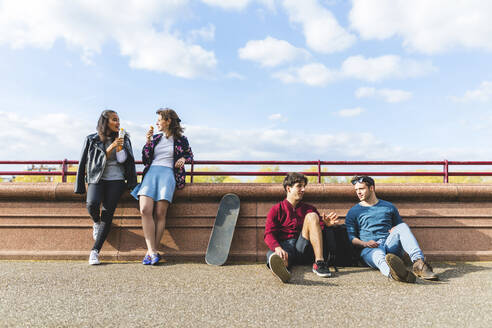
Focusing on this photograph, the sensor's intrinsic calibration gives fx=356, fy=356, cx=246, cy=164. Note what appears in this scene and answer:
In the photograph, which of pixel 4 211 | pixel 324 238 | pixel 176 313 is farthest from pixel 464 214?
pixel 4 211

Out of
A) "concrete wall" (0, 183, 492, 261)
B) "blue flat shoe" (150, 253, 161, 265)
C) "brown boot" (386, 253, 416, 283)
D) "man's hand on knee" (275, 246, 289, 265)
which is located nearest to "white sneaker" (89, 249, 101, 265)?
"concrete wall" (0, 183, 492, 261)

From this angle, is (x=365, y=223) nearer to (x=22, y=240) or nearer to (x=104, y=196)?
(x=104, y=196)

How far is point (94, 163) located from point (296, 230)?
2.87m

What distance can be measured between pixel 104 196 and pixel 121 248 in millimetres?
849

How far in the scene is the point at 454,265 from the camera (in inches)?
188

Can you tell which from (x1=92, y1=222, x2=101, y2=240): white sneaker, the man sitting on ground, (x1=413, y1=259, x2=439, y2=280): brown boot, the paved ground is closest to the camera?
the paved ground

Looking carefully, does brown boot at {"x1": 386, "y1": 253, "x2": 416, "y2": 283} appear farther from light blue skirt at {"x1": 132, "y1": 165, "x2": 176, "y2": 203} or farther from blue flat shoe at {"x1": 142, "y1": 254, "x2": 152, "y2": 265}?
blue flat shoe at {"x1": 142, "y1": 254, "x2": 152, "y2": 265}

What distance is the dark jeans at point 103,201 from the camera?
482 cm

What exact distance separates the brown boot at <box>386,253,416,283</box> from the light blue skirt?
286 centimetres

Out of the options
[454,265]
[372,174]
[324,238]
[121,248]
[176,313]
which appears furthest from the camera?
[372,174]

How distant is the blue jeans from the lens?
3.93 metres

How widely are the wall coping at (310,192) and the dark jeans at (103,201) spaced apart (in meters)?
0.42

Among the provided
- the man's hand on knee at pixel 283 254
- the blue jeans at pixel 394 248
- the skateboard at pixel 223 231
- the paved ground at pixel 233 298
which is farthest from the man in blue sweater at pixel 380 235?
the skateboard at pixel 223 231

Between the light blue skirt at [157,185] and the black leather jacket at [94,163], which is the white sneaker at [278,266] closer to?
the light blue skirt at [157,185]
